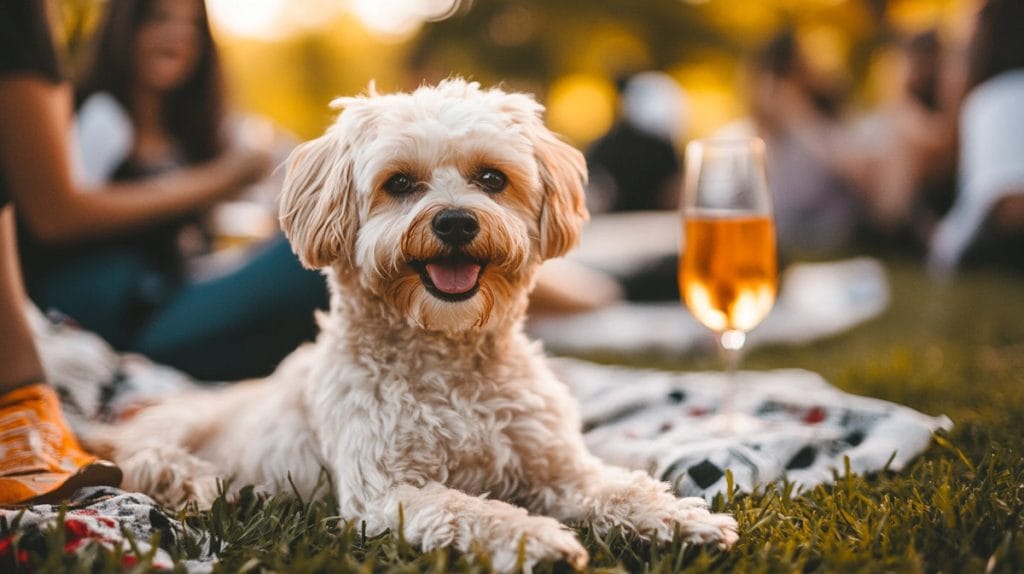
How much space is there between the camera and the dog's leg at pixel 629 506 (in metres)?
2.13

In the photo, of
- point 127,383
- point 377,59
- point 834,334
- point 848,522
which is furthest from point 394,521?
point 377,59

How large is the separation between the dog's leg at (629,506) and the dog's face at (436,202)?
59cm

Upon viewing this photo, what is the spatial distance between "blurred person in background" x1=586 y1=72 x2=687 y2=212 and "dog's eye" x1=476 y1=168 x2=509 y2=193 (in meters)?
7.54

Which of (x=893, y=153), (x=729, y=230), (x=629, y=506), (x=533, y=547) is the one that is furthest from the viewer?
(x=893, y=153)

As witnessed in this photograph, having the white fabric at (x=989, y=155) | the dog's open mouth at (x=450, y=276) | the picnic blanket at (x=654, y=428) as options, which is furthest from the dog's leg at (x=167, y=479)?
the white fabric at (x=989, y=155)

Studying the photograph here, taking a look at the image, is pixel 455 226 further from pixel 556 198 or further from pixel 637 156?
pixel 637 156

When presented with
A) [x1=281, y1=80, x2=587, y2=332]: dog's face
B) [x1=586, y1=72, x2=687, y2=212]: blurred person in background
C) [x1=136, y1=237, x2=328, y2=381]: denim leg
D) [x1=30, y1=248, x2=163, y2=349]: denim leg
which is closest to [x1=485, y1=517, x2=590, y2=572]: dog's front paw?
[x1=281, y1=80, x2=587, y2=332]: dog's face

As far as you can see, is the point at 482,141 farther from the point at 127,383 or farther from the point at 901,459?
the point at 127,383

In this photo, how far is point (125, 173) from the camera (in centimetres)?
467

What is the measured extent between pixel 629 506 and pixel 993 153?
6921 mm

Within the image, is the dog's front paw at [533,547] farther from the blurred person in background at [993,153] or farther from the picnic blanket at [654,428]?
the blurred person in background at [993,153]

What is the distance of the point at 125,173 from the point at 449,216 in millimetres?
3234

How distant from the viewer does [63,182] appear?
3.62m

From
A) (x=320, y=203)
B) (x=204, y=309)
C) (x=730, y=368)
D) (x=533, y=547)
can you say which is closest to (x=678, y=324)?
(x=730, y=368)
